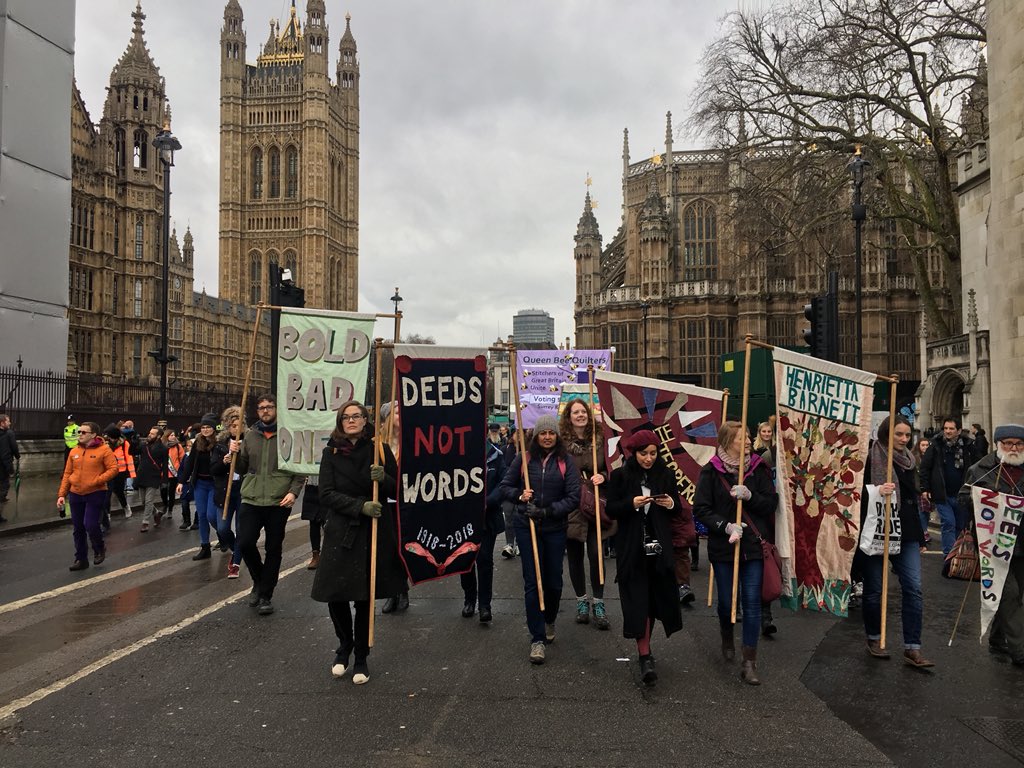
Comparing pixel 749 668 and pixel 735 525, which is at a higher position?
pixel 735 525

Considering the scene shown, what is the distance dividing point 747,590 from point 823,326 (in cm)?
667

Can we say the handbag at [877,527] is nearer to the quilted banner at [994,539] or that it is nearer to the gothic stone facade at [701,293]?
the quilted banner at [994,539]

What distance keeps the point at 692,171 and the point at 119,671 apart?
180ft

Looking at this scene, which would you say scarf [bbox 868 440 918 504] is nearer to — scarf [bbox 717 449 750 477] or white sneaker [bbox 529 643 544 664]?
scarf [bbox 717 449 750 477]

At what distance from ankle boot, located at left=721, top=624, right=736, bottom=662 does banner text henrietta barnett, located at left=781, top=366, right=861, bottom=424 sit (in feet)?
6.01

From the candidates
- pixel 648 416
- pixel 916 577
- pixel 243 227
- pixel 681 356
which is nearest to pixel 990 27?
pixel 648 416

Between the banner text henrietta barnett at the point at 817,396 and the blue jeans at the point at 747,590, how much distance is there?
142cm

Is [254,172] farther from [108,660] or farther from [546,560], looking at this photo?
[546,560]

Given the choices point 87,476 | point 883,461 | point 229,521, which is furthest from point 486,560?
point 87,476

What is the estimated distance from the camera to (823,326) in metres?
10.8

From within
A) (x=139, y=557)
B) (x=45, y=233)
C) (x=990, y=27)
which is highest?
(x=990, y=27)

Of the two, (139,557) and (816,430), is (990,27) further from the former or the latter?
(139,557)

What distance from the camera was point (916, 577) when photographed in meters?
5.56

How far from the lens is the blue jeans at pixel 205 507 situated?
31.8ft
